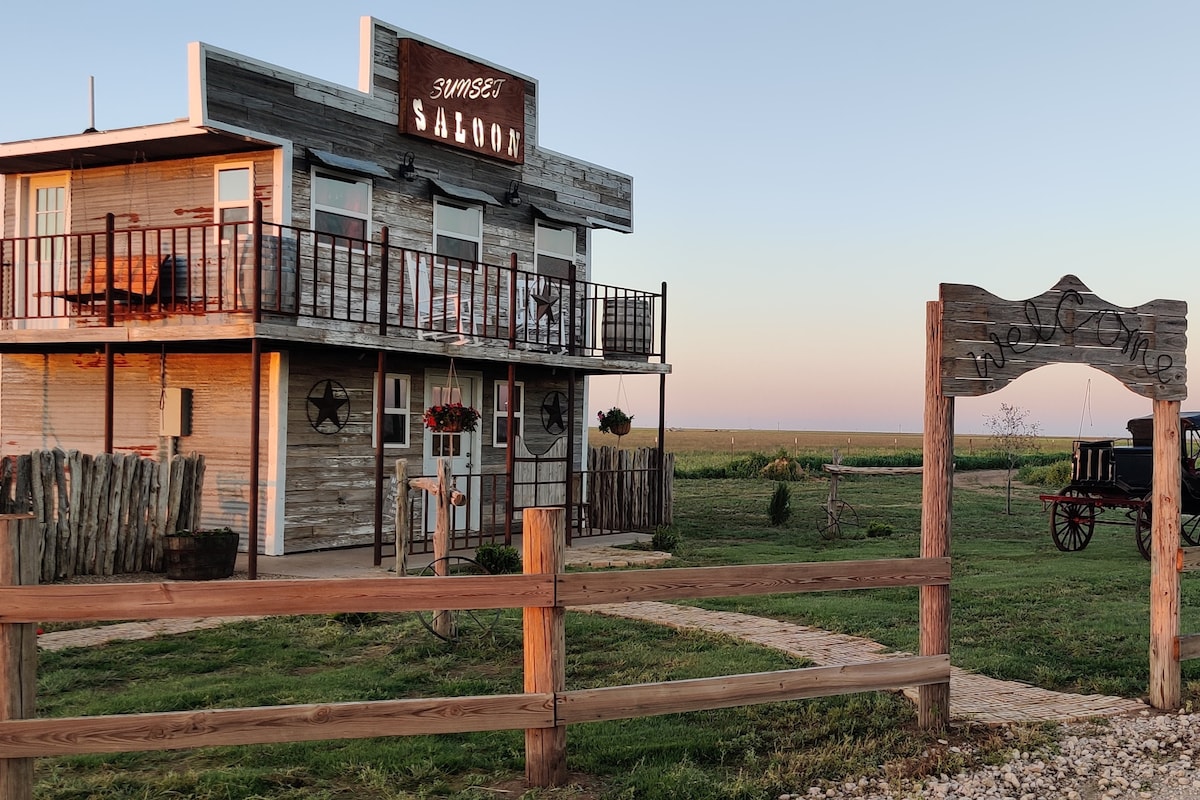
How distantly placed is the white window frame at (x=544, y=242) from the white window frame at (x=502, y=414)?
7.17 ft

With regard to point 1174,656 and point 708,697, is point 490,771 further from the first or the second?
point 1174,656

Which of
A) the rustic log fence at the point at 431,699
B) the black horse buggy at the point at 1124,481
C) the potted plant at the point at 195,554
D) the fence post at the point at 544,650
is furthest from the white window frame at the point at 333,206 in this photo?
the black horse buggy at the point at 1124,481

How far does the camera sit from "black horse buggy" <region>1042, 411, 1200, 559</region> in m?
15.1

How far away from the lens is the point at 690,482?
35.1m

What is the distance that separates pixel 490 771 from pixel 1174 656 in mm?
4807

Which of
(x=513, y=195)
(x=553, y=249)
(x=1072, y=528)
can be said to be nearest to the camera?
(x=1072, y=528)

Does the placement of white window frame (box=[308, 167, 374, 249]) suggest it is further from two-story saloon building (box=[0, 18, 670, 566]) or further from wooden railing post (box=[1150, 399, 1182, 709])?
wooden railing post (box=[1150, 399, 1182, 709])

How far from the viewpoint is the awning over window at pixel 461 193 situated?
1650cm

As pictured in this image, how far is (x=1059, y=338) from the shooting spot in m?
7.16

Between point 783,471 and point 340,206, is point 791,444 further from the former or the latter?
point 340,206

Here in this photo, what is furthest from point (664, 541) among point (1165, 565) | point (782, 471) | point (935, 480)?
point (782, 471)

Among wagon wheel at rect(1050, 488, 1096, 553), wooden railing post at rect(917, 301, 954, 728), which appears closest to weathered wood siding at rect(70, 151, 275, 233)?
wooden railing post at rect(917, 301, 954, 728)

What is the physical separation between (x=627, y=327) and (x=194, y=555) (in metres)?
8.63

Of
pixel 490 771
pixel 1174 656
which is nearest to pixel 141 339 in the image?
→ pixel 490 771
